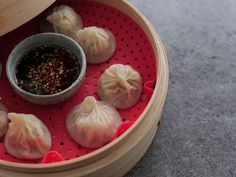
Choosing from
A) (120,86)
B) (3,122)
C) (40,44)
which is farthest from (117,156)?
(40,44)

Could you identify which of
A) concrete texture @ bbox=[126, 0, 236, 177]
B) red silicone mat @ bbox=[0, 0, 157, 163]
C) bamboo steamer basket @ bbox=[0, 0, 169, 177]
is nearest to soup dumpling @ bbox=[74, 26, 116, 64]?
red silicone mat @ bbox=[0, 0, 157, 163]

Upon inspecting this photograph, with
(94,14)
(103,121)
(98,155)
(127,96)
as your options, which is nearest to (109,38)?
(94,14)

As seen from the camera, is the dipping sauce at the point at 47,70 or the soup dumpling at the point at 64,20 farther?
the soup dumpling at the point at 64,20

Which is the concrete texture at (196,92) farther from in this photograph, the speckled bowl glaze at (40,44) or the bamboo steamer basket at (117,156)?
the speckled bowl glaze at (40,44)

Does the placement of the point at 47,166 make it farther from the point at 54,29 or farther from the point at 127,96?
the point at 54,29

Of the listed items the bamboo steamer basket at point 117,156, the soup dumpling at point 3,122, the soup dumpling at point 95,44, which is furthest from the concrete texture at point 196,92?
the soup dumpling at point 3,122

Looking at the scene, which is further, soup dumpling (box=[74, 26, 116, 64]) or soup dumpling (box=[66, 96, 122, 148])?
soup dumpling (box=[74, 26, 116, 64])

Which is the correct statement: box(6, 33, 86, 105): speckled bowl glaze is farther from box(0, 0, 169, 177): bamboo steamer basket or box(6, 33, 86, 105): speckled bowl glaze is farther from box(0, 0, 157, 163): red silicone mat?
box(0, 0, 169, 177): bamboo steamer basket
